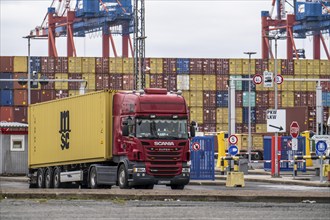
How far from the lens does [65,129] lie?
39.9m

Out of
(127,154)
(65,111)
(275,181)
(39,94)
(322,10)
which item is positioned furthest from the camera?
(322,10)

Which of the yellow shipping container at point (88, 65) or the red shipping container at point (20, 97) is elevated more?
the yellow shipping container at point (88, 65)

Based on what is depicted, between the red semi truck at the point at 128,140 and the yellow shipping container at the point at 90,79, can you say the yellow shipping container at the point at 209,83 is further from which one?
the red semi truck at the point at 128,140

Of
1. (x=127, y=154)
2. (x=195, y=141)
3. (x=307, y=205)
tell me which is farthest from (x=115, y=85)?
(x=307, y=205)

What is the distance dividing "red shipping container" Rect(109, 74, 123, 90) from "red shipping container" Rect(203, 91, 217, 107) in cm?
803

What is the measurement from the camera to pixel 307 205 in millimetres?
24109

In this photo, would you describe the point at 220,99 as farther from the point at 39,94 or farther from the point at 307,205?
the point at 307,205

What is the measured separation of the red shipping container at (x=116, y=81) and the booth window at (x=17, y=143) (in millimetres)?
47804

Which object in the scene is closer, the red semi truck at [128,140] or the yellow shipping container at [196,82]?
the red semi truck at [128,140]

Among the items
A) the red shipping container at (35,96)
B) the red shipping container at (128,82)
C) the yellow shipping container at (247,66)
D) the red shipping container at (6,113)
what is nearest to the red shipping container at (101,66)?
the red shipping container at (128,82)

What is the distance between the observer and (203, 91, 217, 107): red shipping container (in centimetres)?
10475

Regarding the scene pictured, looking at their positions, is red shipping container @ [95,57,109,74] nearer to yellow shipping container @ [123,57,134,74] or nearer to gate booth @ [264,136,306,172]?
yellow shipping container @ [123,57,134,74]

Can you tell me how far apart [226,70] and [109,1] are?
943 inches

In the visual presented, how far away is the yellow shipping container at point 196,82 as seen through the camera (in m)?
104
